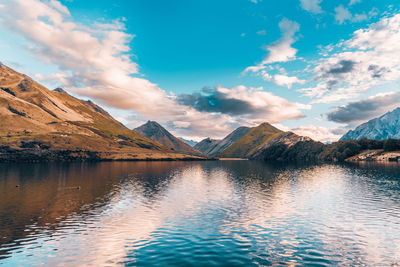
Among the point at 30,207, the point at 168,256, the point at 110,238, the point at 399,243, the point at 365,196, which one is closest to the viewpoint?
the point at 168,256

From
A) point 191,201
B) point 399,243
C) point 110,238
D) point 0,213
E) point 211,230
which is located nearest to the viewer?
point 399,243

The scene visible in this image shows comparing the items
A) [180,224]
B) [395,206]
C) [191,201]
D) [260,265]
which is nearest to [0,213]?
[180,224]

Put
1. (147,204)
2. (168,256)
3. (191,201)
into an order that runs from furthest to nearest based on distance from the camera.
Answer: (191,201)
(147,204)
(168,256)

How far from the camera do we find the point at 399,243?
33812mm

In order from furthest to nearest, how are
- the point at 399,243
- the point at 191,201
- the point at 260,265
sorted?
the point at 191,201
the point at 399,243
the point at 260,265

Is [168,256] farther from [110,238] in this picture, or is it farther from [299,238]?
[299,238]

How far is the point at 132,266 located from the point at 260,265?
14.7 m

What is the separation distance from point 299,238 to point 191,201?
3658cm

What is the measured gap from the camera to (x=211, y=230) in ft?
131

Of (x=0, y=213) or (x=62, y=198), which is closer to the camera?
(x=0, y=213)

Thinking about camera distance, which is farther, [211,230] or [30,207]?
[30,207]

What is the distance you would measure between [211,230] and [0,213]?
4736 centimetres

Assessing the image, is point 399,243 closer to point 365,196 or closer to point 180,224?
point 180,224

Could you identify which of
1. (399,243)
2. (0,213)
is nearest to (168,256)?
(399,243)
